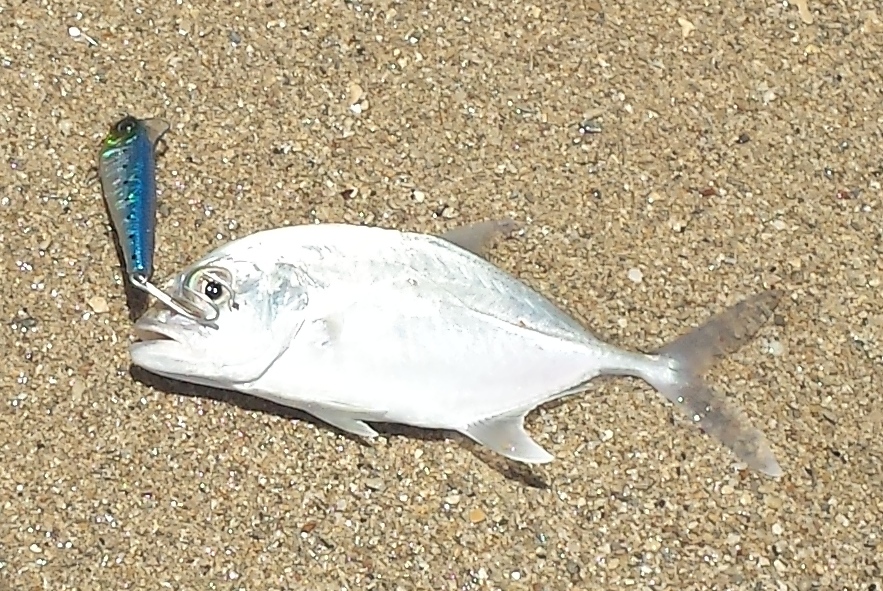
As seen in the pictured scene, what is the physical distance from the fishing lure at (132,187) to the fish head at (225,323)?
0.20 m

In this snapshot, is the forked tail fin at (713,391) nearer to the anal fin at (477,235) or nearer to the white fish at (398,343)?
the white fish at (398,343)

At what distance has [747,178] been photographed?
2785 millimetres

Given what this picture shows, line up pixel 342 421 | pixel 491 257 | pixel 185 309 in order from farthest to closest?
pixel 491 257 < pixel 342 421 < pixel 185 309

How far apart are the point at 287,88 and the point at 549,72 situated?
28.3 inches

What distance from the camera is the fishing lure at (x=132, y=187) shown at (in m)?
2.53

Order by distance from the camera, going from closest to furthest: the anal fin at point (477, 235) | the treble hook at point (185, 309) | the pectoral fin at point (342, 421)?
the treble hook at point (185, 309) → the pectoral fin at point (342, 421) → the anal fin at point (477, 235)

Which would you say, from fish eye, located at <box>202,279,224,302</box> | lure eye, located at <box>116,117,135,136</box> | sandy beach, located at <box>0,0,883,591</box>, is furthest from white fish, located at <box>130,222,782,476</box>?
lure eye, located at <box>116,117,135,136</box>

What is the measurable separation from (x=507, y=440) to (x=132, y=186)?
1118mm

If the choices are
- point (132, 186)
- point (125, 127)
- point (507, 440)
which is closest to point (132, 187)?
point (132, 186)

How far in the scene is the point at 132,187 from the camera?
2.57 meters

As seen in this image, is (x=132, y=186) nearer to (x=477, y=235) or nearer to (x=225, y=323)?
(x=225, y=323)

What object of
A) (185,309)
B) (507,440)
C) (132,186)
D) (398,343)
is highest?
(132,186)

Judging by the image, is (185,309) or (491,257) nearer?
(185,309)

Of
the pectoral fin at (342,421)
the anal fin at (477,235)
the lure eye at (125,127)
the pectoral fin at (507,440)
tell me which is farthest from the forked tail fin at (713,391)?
the lure eye at (125,127)
